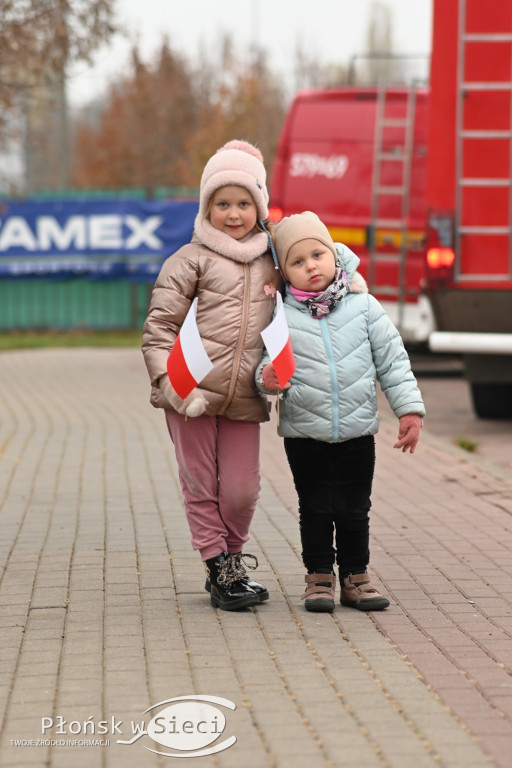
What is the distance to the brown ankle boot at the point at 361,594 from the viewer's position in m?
5.08

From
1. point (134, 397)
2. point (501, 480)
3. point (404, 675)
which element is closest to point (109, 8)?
point (134, 397)

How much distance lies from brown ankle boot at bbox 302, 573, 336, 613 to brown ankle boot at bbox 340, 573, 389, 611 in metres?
0.06

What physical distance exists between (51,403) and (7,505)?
16.5 feet

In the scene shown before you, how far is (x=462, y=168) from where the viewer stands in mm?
9695

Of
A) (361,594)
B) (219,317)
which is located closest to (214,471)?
(219,317)

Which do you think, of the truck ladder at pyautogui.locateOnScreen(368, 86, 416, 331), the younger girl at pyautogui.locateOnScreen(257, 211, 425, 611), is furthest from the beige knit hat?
the truck ladder at pyautogui.locateOnScreen(368, 86, 416, 331)

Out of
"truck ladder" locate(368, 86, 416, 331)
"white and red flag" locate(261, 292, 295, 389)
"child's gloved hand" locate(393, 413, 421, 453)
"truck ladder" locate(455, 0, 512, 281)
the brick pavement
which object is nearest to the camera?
the brick pavement

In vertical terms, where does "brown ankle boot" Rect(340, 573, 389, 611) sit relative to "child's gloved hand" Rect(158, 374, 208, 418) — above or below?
below

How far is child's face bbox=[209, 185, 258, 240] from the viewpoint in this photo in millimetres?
5031

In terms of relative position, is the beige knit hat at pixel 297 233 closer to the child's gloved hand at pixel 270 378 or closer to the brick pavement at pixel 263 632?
the child's gloved hand at pixel 270 378

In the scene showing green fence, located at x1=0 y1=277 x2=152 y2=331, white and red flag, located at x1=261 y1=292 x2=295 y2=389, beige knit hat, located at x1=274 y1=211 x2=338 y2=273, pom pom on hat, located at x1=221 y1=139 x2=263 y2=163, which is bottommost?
green fence, located at x1=0 y1=277 x2=152 y2=331

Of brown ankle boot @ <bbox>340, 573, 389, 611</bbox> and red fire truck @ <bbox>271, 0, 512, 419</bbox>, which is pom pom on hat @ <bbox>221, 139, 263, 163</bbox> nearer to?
brown ankle boot @ <bbox>340, 573, 389, 611</bbox>

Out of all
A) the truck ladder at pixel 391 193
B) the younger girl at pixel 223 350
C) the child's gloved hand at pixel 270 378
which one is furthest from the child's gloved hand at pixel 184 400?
the truck ladder at pixel 391 193

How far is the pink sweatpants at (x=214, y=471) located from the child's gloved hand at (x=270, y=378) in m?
0.31
